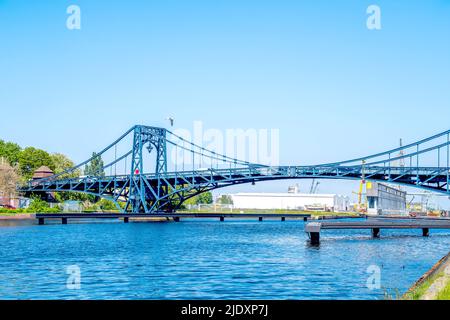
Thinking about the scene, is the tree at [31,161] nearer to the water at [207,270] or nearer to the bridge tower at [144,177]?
the bridge tower at [144,177]

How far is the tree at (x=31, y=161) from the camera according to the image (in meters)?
153

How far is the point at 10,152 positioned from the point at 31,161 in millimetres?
5509

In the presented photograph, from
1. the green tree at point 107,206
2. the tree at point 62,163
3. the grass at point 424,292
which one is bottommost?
the green tree at point 107,206

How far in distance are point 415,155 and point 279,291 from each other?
8008cm

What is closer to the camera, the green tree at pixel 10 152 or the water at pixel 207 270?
the water at pixel 207 270

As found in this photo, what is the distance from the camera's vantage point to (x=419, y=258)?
146 feet

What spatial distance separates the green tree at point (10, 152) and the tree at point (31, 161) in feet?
3.81

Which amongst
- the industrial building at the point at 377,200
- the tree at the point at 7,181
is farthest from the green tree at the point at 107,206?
the industrial building at the point at 377,200

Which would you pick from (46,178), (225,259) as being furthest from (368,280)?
(46,178)

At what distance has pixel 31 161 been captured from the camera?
15375 centimetres

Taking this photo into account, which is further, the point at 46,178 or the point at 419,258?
the point at 46,178

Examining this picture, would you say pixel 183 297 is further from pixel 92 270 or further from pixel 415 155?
pixel 415 155

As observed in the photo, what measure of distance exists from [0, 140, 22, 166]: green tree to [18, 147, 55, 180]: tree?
3.81ft

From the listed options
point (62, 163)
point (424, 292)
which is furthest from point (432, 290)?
Result: point (62, 163)
